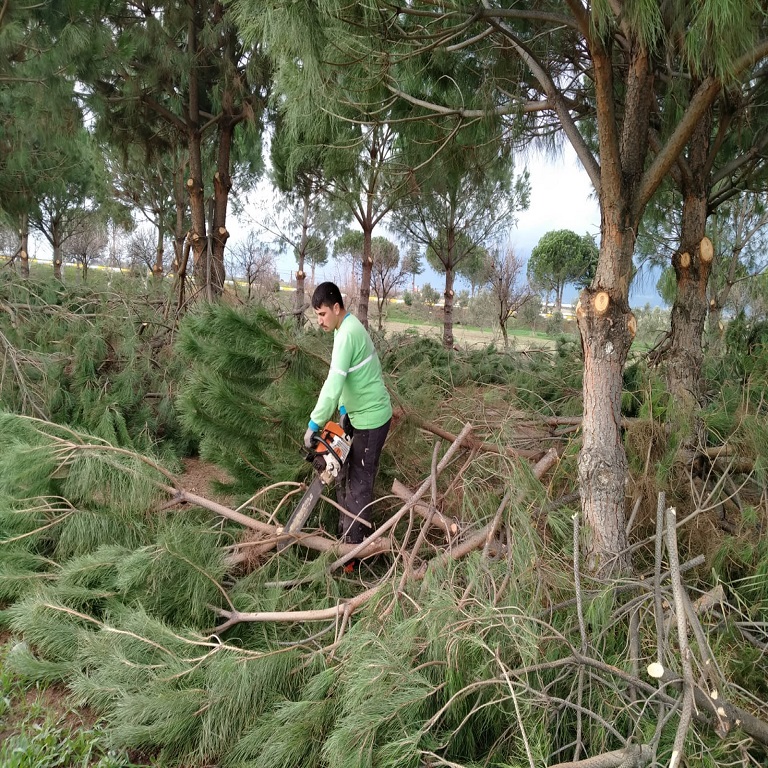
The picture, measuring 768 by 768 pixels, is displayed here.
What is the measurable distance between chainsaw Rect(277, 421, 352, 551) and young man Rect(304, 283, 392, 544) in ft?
0.67

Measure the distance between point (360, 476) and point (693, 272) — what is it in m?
2.35

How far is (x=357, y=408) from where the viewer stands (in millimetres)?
3119

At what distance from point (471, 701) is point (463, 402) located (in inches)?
76.3

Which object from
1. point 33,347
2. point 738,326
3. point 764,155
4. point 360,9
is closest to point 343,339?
point 360,9

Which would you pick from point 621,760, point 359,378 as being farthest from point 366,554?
point 621,760

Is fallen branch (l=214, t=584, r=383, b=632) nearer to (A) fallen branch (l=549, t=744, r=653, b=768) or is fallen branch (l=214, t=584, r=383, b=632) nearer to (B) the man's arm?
(B) the man's arm

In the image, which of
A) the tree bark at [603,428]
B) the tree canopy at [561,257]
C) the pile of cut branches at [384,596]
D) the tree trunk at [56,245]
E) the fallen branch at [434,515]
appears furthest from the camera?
the tree canopy at [561,257]

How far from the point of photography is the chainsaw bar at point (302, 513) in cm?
285

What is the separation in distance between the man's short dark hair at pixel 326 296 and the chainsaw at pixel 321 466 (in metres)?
0.66

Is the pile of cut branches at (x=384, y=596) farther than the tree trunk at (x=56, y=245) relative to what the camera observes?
No

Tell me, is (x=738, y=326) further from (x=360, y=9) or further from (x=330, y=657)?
(x=330, y=657)

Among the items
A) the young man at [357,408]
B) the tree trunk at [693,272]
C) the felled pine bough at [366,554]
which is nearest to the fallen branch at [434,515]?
the felled pine bough at [366,554]

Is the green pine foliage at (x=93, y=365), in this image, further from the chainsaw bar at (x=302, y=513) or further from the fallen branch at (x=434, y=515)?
the fallen branch at (x=434, y=515)

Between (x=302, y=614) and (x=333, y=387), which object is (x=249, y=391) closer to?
(x=333, y=387)
